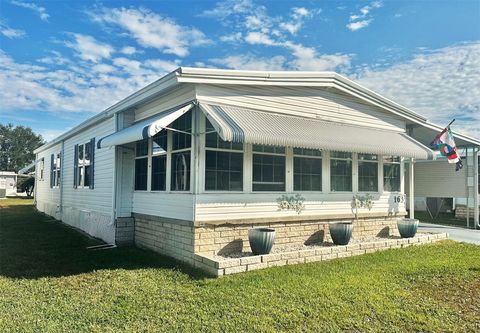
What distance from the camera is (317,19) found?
10695 mm

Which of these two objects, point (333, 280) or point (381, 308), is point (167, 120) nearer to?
point (333, 280)

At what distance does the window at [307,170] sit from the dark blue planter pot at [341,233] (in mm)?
1099

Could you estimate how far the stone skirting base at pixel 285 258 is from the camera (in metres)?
6.40

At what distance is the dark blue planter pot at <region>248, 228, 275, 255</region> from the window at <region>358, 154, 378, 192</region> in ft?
13.5

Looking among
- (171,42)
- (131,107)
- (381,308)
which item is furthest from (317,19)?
(381,308)

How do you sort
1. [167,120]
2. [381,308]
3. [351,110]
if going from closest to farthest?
[381,308] → [167,120] → [351,110]

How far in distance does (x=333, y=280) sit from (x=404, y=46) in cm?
853

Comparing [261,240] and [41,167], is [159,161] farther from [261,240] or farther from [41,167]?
[41,167]

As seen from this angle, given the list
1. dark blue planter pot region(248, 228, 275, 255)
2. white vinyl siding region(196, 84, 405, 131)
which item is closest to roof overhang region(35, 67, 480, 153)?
white vinyl siding region(196, 84, 405, 131)

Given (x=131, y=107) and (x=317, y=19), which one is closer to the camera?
(x=131, y=107)

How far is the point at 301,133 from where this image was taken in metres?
8.00

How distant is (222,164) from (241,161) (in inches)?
19.9

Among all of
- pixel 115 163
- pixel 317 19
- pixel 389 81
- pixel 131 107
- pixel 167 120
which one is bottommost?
pixel 115 163

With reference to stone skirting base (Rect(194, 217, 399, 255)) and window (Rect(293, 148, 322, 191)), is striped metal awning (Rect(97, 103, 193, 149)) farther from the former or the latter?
window (Rect(293, 148, 322, 191))
